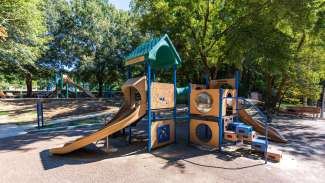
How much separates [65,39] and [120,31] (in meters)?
6.10

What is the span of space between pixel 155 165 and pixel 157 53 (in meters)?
3.60

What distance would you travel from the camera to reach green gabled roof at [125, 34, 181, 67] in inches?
220

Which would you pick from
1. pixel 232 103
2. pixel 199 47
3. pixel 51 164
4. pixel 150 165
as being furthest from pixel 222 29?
pixel 51 164

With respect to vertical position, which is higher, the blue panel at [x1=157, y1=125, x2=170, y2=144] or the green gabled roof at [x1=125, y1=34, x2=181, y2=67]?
the green gabled roof at [x1=125, y1=34, x2=181, y2=67]

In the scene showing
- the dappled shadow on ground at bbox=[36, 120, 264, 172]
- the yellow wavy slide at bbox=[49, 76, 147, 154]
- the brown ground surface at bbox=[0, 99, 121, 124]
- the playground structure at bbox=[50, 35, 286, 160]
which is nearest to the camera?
the dappled shadow on ground at bbox=[36, 120, 264, 172]

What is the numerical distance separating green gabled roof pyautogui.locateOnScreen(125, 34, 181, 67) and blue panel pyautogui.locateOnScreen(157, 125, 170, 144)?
2263 millimetres

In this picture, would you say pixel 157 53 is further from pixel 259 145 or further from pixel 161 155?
pixel 259 145

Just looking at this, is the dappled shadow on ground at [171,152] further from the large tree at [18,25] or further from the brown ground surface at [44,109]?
the large tree at [18,25]

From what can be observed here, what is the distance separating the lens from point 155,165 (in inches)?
181

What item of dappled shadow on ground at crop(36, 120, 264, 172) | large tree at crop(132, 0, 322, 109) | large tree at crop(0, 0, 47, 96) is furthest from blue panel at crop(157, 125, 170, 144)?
large tree at crop(0, 0, 47, 96)

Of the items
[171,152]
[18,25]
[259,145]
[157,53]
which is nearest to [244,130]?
[259,145]

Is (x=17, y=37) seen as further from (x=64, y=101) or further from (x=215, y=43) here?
(x=215, y=43)

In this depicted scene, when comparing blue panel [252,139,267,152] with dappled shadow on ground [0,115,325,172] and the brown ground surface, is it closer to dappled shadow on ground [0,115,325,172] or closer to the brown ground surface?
dappled shadow on ground [0,115,325,172]

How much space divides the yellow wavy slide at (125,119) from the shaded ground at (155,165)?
33 cm
